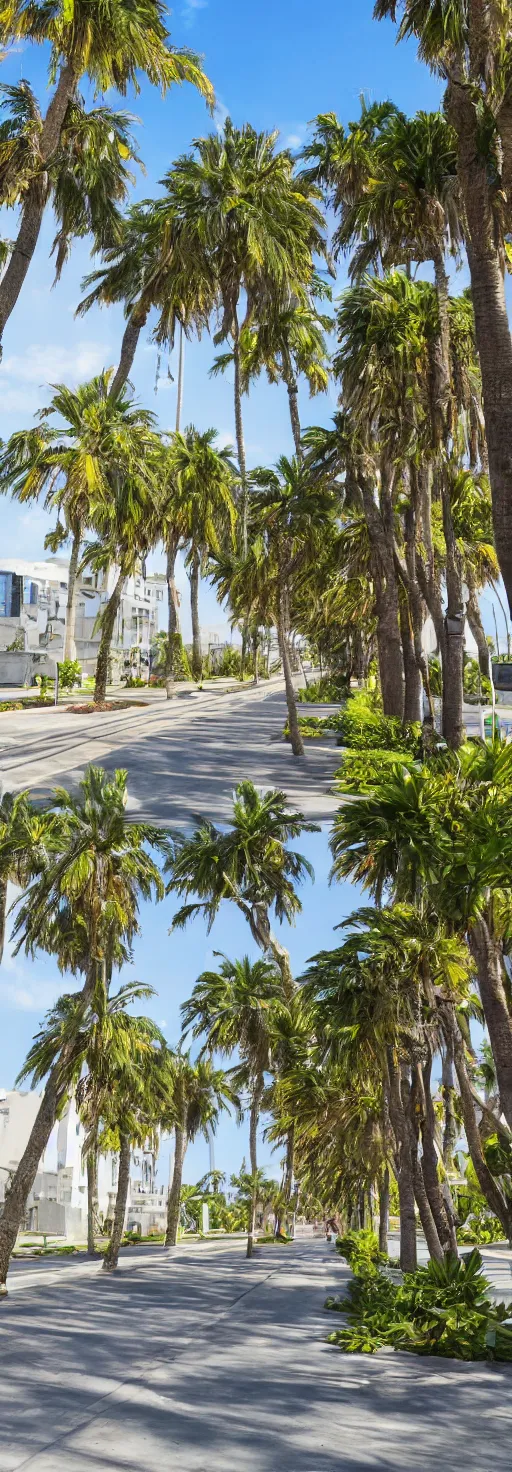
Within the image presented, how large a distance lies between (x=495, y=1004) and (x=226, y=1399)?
5.81 m

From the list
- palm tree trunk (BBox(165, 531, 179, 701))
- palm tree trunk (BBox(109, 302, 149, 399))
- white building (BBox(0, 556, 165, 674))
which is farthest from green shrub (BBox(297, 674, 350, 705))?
white building (BBox(0, 556, 165, 674))

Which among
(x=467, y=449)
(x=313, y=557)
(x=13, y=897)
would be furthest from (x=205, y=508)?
(x=13, y=897)

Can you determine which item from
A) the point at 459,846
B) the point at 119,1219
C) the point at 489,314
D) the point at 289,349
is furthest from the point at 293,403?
the point at 119,1219

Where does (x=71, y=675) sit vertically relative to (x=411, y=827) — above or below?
above

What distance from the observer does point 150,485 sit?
54.6 ft

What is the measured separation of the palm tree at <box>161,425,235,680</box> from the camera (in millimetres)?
16156

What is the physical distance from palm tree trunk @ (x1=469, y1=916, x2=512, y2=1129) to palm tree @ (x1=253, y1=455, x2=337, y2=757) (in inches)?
304

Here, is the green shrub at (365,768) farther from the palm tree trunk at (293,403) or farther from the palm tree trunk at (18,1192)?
the palm tree trunk at (293,403)

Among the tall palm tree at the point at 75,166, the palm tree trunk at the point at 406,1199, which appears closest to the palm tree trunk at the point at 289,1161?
the palm tree trunk at the point at 406,1199

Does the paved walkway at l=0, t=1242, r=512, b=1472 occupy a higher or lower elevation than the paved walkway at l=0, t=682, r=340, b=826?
lower

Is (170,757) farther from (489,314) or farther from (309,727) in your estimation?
(489,314)

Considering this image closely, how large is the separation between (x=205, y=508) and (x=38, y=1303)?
12594 millimetres

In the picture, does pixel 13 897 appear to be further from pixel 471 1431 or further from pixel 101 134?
pixel 471 1431

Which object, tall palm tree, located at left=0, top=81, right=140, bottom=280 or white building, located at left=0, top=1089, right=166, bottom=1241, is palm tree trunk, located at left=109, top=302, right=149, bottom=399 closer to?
tall palm tree, located at left=0, top=81, right=140, bottom=280
